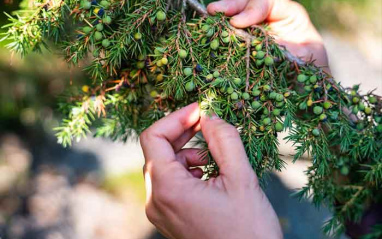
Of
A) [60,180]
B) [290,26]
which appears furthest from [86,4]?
[60,180]

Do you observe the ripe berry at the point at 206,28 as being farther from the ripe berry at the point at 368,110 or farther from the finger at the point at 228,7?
the ripe berry at the point at 368,110

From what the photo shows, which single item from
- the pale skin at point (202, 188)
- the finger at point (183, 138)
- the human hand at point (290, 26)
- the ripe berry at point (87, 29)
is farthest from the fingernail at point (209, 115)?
the human hand at point (290, 26)

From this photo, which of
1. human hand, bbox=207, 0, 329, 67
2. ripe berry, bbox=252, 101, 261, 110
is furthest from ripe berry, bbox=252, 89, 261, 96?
human hand, bbox=207, 0, 329, 67

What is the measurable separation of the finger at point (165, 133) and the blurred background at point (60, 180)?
5.45 feet

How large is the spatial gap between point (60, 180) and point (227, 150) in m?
2.83

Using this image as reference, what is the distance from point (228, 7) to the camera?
154 centimetres

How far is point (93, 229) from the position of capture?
10.8 ft

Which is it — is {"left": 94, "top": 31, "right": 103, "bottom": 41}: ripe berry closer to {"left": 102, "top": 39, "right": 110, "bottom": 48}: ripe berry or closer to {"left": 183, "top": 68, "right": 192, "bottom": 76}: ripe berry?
{"left": 102, "top": 39, "right": 110, "bottom": 48}: ripe berry

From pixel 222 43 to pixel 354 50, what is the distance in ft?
14.0

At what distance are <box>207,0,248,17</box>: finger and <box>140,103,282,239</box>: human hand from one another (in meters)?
0.44

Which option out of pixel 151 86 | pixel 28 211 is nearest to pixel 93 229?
pixel 28 211

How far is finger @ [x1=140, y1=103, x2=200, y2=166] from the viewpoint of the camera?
1.28 meters

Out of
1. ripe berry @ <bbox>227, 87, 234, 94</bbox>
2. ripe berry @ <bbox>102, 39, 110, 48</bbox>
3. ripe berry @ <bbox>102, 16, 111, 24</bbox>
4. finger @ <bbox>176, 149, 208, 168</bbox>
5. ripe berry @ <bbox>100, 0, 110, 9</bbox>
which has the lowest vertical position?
finger @ <bbox>176, 149, 208, 168</bbox>

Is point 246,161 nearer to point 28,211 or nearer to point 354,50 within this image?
point 28,211
